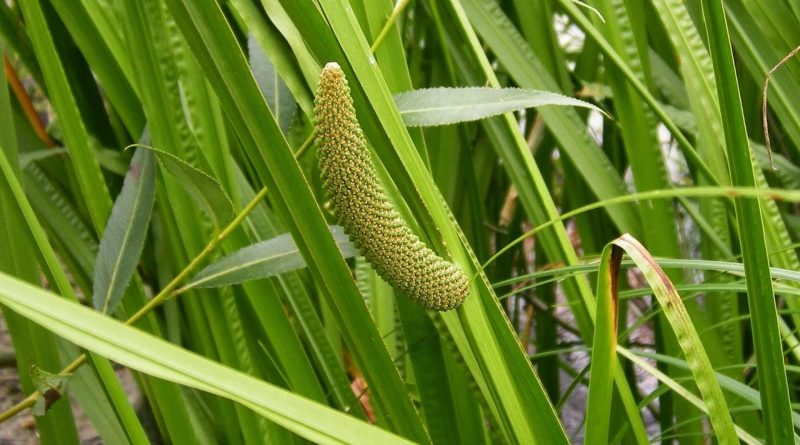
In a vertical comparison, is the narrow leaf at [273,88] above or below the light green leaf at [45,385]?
above

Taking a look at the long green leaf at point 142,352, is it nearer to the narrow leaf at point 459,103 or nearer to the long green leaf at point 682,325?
the long green leaf at point 682,325

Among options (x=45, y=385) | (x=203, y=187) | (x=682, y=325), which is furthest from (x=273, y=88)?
(x=682, y=325)

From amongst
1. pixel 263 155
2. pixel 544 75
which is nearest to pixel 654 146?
pixel 544 75

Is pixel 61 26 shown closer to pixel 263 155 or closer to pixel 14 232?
pixel 14 232

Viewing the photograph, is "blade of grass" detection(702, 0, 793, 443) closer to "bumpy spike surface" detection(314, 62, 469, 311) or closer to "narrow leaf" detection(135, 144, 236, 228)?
"bumpy spike surface" detection(314, 62, 469, 311)

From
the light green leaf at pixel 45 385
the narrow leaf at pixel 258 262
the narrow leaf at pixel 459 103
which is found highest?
the narrow leaf at pixel 459 103

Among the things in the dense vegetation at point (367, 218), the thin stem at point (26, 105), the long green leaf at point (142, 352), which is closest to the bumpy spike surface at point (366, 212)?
the dense vegetation at point (367, 218)

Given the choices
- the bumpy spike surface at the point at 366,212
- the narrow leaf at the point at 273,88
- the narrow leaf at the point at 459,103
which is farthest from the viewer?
the narrow leaf at the point at 273,88
